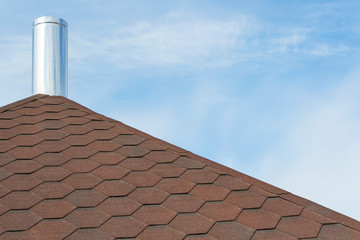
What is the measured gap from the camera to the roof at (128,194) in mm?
3920

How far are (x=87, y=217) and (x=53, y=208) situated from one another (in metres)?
0.33

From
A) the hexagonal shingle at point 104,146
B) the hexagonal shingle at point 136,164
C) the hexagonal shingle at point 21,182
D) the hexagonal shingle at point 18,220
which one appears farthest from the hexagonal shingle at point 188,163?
the hexagonal shingle at point 18,220

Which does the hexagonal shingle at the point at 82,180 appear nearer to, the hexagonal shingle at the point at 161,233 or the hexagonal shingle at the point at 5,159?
the hexagonal shingle at the point at 5,159

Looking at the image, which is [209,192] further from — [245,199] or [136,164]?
[136,164]

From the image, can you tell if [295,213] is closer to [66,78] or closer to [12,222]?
[12,222]

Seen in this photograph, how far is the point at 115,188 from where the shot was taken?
447 cm

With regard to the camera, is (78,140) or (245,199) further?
(78,140)

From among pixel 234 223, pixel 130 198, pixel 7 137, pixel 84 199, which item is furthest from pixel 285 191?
pixel 7 137

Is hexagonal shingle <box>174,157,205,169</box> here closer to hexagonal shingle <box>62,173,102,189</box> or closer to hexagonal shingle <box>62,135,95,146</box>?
hexagonal shingle <box>62,173,102,189</box>

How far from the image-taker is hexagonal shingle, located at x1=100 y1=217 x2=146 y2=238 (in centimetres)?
381

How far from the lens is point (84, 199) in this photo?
425cm

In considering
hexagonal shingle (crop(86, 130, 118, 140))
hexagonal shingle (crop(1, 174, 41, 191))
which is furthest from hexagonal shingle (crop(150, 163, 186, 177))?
hexagonal shingle (crop(1, 174, 41, 191))

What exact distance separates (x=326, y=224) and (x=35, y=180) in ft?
8.99

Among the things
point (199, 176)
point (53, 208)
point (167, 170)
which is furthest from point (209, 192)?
point (53, 208)
